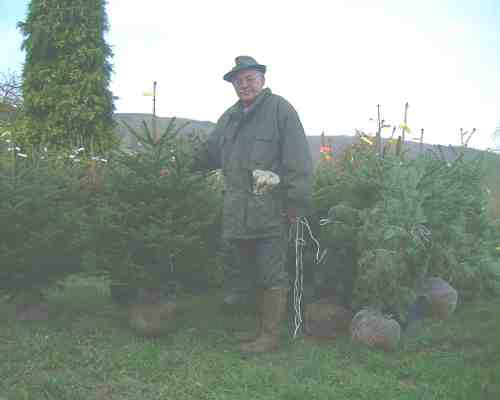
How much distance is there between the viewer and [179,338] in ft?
15.4

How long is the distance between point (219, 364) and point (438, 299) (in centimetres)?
233

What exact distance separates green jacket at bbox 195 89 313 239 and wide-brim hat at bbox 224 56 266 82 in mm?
201

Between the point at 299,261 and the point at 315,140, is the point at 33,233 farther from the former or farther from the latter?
the point at 315,140

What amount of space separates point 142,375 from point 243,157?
1909mm

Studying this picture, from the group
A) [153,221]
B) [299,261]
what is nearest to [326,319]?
[299,261]

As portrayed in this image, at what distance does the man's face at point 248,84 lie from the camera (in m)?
4.74

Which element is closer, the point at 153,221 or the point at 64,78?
the point at 153,221

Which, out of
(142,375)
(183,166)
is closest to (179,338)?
(142,375)

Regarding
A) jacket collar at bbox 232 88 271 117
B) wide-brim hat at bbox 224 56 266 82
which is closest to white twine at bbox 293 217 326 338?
jacket collar at bbox 232 88 271 117

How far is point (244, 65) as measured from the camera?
466 cm

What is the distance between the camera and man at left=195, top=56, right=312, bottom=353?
4496mm

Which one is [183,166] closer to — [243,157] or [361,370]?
[243,157]

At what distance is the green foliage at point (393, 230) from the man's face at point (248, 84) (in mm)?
1267

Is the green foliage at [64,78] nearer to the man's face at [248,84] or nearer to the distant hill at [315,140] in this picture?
the distant hill at [315,140]
